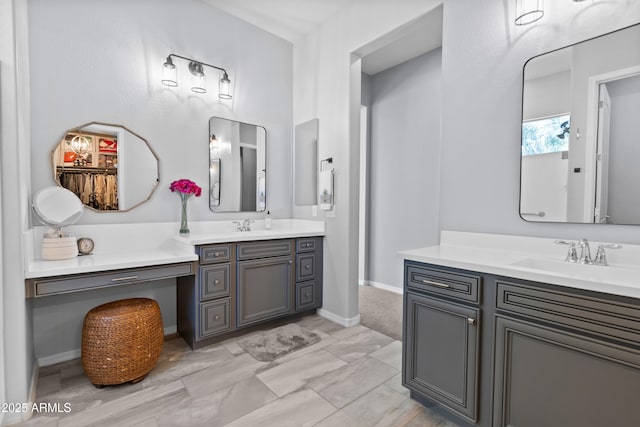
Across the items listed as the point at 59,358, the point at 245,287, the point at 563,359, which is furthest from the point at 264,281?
the point at 563,359

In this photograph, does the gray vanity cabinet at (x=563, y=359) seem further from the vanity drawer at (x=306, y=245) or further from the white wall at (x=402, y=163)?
the white wall at (x=402, y=163)

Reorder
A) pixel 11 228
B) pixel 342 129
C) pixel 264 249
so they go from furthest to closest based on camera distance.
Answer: pixel 342 129 < pixel 264 249 < pixel 11 228

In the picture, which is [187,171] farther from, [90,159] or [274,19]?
[274,19]

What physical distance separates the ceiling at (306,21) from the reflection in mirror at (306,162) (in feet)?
3.00

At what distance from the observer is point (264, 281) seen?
277 cm

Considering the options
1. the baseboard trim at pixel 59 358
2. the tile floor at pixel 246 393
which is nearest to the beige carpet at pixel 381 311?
the tile floor at pixel 246 393

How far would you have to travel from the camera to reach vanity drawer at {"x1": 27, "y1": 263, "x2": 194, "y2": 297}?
1787 mm

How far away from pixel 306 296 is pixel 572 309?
2.22m

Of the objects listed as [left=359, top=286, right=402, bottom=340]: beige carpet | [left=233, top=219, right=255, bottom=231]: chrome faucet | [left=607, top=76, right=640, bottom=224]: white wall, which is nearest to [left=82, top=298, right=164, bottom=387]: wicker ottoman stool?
[left=233, top=219, right=255, bottom=231]: chrome faucet

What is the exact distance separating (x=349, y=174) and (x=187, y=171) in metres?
1.51

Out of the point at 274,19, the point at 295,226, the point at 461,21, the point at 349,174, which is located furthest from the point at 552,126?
the point at 274,19

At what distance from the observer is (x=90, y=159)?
7.76 feet

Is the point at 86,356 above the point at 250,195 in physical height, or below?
below

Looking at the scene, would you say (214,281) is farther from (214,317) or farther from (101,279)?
(101,279)
